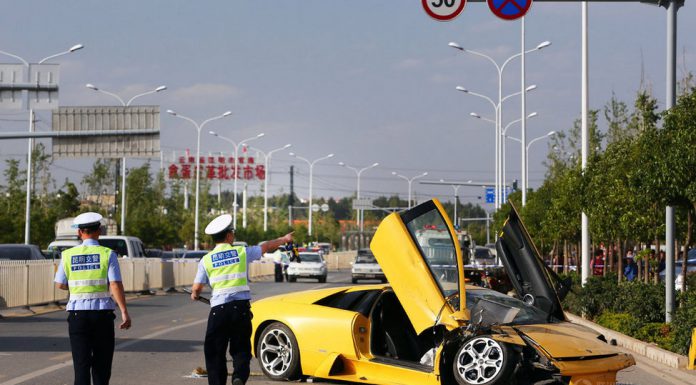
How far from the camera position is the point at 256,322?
12734 millimetres

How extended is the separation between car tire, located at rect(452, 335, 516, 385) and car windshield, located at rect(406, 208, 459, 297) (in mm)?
604

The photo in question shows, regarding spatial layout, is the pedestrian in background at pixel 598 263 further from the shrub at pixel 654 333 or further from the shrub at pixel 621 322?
the shrub at pixel 654 333

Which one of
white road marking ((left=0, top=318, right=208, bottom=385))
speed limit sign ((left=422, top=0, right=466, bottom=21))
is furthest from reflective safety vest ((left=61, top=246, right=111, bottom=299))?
speed limit sign ((left=422, top=0, right=466, bottom=21))

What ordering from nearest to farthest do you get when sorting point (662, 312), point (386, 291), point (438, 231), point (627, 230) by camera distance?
point (438, 231), point (386, 291), point (662, 312), point (627, 230)

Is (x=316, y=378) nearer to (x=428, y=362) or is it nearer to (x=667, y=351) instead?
(x=428, y=362)

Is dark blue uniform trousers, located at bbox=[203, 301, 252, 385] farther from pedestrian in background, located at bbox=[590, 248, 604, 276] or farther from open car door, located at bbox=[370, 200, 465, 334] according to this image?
pedestrian in background, located at bbox=[590, 248, 604, 276]

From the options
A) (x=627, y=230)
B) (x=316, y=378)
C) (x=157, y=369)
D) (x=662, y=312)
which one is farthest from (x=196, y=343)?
(x=627, y=230)

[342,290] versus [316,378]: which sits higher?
[342,290]

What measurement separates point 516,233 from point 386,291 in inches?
73.8

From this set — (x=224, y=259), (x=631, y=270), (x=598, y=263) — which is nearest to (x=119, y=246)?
(x=631, y=270)

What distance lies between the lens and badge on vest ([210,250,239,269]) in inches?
401

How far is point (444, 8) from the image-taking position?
15.3m

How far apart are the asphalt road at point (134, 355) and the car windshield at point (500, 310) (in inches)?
87.1

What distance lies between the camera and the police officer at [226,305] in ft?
32.7
